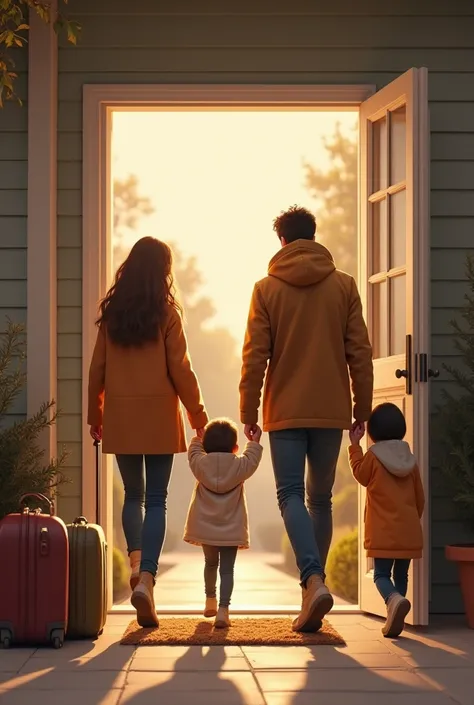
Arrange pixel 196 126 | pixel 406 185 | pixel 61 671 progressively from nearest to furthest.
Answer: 1. pixel 61 671
2. pixel 406 185
3. pixel 196 126

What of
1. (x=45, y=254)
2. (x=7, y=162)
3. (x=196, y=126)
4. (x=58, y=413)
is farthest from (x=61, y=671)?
(x=196, y=126)

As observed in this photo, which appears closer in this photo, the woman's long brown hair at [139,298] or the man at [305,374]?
the man at [305,374]

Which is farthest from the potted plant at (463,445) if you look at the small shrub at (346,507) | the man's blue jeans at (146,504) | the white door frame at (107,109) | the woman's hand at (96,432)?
the small shrub at (346,507)

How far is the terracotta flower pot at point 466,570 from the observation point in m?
4.82

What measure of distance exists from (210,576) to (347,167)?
318 inches

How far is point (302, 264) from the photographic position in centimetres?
457

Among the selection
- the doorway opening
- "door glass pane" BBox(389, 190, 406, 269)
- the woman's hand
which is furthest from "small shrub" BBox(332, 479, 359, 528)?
the woman's hand

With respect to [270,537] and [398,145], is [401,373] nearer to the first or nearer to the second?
[398,145]

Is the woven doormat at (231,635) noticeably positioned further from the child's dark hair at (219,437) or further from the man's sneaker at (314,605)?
the child's dark hair at (219,437)

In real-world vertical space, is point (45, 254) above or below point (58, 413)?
above

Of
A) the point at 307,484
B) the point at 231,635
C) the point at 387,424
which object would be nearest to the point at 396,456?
the point at 387,424

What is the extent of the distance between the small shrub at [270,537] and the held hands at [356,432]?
8.17m

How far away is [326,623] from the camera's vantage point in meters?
4.72

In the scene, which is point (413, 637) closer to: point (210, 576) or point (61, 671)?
point (210, 576)
